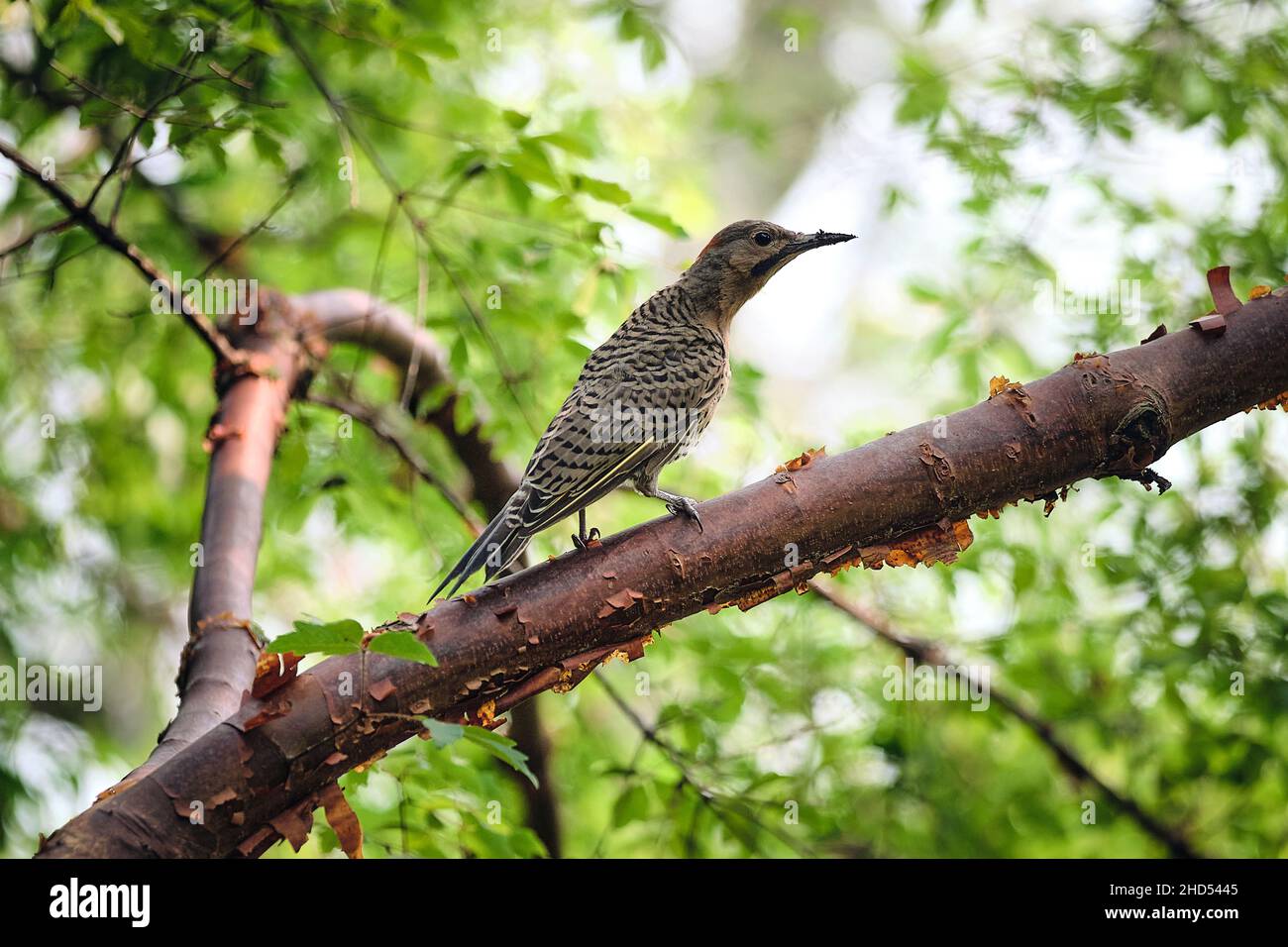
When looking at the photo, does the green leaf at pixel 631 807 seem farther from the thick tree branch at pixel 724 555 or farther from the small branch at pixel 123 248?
the small branch at pixel 123 248

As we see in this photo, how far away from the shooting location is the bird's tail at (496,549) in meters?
2.96

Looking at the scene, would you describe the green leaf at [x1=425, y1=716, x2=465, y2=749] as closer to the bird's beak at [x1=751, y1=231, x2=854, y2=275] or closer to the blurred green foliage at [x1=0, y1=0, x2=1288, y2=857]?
the blurred green foliage at [x1=0, y1=0, x2=1288, y2=857]

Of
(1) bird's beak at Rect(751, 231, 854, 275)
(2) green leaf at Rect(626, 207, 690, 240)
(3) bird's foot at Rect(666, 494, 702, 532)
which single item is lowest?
(3) bird's foot at Rect(666, 494, 702, 532)

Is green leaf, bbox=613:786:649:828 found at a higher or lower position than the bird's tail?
lower

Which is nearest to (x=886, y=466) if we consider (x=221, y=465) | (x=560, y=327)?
(x=560, y=327)

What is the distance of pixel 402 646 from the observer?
6.71ft

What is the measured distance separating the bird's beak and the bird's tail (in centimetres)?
142

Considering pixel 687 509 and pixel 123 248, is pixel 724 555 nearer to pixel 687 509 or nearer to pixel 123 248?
pixel 687 509

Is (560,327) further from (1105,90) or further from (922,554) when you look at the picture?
(1105,90)

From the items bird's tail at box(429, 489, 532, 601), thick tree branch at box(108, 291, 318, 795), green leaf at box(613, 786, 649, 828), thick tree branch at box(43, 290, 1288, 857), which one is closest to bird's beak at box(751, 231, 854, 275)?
thick tree branch at box(43, 290, 1288, 857)

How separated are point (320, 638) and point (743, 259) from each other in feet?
7.90

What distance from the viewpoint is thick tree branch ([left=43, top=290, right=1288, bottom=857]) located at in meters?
2.38

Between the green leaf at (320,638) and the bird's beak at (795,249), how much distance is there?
2.34m

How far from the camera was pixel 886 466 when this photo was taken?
2715 mm
